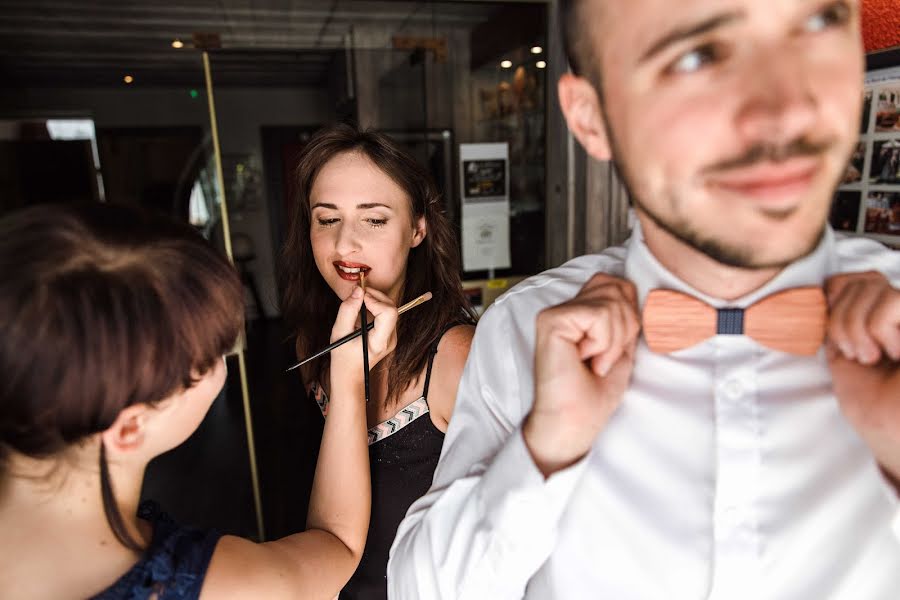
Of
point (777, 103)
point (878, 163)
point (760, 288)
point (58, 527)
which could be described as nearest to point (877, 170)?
point (878, 163)

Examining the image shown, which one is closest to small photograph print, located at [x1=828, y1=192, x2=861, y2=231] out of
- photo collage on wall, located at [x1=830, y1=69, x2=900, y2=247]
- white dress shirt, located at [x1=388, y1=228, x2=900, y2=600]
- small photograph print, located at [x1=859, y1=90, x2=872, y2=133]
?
photo collage on wall, located at [x1=830, y1=69, x2=900, y2=247]

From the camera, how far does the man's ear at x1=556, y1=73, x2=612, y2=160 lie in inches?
22.9

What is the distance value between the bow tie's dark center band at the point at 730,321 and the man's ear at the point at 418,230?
2.59 ft

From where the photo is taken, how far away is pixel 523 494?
0.58 m

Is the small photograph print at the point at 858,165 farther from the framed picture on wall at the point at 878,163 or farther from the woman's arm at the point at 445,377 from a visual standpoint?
the woman's arm at the point at 445,377

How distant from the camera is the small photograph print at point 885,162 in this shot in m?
1.04

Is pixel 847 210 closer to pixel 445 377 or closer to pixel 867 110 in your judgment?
pixel 867 110

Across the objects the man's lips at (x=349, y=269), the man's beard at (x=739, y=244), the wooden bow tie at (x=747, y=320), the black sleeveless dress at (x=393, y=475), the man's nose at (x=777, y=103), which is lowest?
the black sleeveless dress at (x=393, y=475)

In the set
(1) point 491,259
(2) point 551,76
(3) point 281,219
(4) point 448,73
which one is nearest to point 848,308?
(2) point 551,76

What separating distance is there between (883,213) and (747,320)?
0.79 metres

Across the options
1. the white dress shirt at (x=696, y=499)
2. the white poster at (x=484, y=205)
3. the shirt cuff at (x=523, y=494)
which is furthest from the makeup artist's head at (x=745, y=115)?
the white poster at (x=484, y=205)

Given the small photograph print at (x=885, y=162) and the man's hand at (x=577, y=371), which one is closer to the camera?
the man's hand at (x=577, y=371)

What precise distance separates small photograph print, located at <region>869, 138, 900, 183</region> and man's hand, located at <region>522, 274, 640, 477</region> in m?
0.81

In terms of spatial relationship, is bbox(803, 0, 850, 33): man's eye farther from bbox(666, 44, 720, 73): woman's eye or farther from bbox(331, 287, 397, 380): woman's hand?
bbox(331, 287, 397, 380): woman's hand
